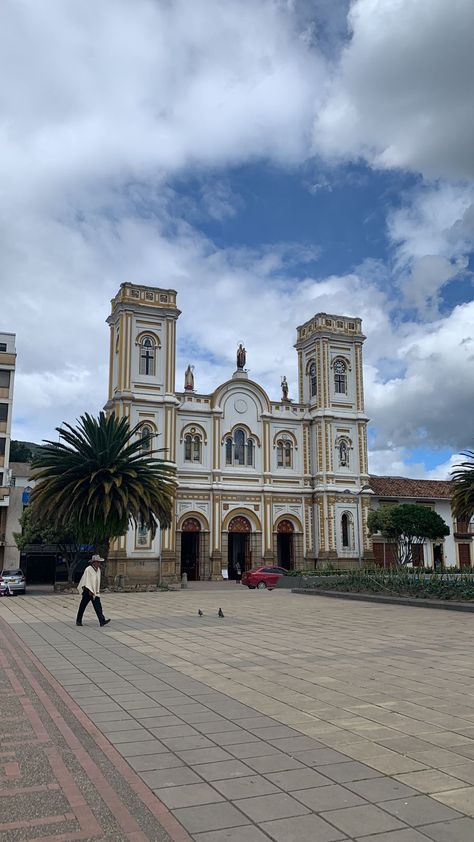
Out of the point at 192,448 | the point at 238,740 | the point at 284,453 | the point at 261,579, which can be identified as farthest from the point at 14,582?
the point at 238,740

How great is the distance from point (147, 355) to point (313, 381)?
1355 centimetres

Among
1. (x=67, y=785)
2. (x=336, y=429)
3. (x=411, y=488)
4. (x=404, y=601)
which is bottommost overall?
(x=67, y=785)

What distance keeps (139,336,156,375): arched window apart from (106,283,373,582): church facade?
0.07 m

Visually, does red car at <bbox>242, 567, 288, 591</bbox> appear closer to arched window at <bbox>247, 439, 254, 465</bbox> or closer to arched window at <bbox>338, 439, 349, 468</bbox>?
arched window at <bbox>247, 439, 254, 465</bbox>

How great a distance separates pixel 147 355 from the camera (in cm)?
4581

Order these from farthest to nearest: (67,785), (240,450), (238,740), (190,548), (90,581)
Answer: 1. (240,450)
2. (190,548)
3. (90,581)
4. (238,740)
5. (67,785)

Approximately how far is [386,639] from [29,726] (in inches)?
337

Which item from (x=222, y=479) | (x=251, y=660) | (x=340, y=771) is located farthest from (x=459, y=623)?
(x=222, y=479)

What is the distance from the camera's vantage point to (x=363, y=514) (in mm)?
49500

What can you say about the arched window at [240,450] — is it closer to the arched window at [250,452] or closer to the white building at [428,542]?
the arched window at [250,452]

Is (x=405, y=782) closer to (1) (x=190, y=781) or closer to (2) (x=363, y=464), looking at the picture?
(1) (x=190, y=781)

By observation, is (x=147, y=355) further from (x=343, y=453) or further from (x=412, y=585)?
(x=412, y=585)

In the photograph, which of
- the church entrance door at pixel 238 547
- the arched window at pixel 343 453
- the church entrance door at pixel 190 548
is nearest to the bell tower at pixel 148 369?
the church entrance door at pixel 190 548

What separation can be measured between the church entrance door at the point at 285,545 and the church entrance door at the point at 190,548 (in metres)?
6.20
